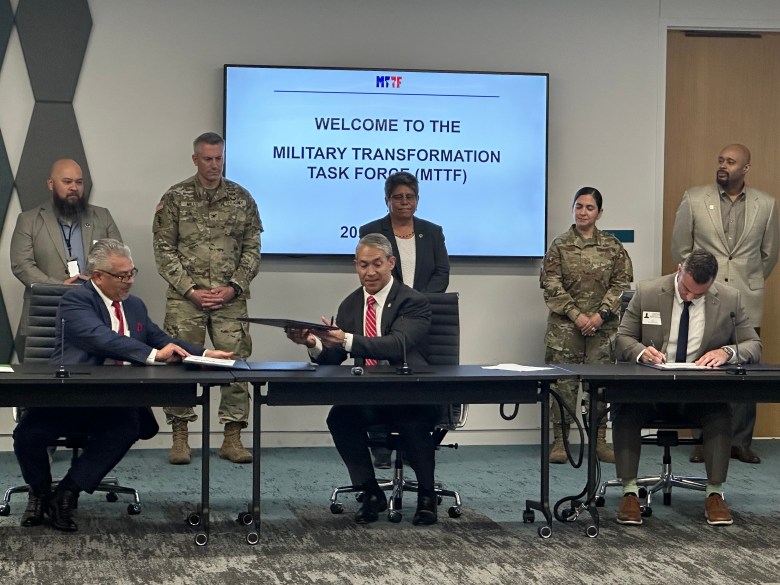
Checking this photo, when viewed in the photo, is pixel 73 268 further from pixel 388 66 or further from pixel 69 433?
pixel 388 66

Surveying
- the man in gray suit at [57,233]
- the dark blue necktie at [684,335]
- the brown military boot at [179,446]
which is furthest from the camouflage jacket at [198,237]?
the dark blue necktie at [684,335]

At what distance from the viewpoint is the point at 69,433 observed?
479 centimetres

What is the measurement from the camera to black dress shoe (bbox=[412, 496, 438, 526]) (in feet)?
15.9

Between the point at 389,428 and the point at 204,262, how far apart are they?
198cm

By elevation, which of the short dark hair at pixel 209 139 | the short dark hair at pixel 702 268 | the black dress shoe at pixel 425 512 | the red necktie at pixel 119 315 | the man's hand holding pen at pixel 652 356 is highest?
the short dark hair at pixel 209 139

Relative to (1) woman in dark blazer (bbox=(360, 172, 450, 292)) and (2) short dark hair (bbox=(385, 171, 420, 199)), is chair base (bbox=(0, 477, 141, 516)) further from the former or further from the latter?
(2) short dark hair (bbox=(385, 171, 420, 199))

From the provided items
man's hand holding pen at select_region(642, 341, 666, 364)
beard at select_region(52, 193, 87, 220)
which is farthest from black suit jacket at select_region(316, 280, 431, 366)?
beard at select_region(52, 193, 87, 220)

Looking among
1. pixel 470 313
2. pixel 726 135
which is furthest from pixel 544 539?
pixel 726 135

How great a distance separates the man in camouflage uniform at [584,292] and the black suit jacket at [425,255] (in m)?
0.77

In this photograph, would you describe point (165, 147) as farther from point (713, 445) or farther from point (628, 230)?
point (713, 445)

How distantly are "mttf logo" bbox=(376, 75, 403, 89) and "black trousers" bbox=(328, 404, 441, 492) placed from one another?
108 inches

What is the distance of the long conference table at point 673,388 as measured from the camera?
4.63m

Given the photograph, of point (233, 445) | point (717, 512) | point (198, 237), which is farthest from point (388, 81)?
point (717, 512)

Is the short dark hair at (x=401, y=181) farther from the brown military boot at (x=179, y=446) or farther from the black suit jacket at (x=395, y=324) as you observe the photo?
the brown military boot at (x=179, y=446)
